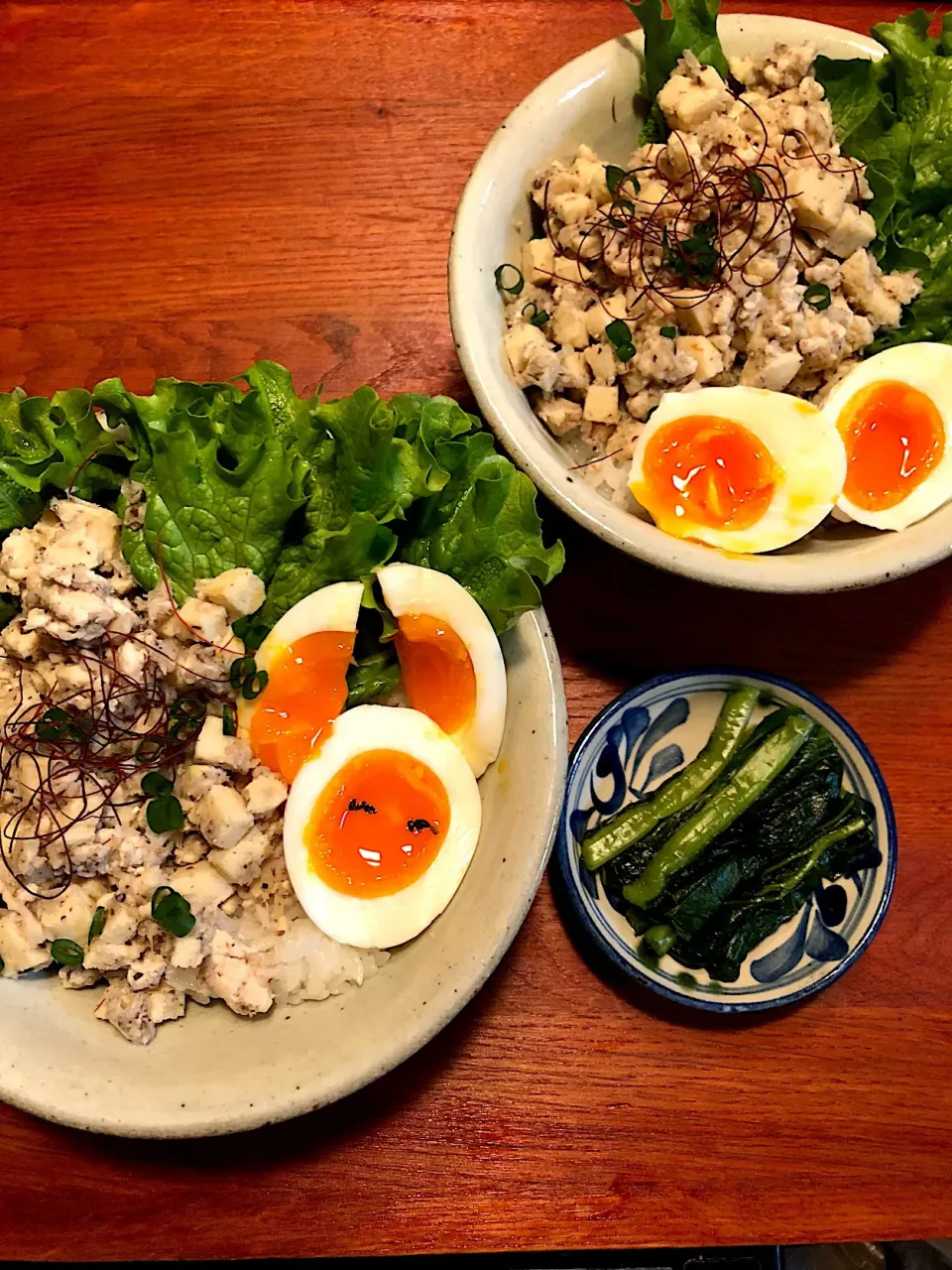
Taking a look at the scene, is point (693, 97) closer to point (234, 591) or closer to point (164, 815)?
point (234, 591)

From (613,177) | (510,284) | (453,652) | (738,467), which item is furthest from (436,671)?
(613,177)

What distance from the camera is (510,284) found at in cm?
183

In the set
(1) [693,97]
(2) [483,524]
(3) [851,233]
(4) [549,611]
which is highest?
(1) [693,97]

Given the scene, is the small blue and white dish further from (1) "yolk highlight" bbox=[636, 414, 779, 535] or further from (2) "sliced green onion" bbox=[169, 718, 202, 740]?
(2) "sliced green onion" bbox=[169, 718, 202, 740]

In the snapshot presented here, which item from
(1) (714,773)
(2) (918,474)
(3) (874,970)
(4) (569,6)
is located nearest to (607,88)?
(4) (569,6)

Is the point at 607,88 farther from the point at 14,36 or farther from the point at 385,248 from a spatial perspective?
the point at 14,36

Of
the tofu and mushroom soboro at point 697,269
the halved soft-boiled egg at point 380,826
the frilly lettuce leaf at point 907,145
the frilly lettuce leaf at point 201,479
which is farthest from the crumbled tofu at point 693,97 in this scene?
the halved soft-boiled egg at point 380,826

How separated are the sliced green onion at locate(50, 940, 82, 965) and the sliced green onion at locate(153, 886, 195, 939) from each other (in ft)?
0.44

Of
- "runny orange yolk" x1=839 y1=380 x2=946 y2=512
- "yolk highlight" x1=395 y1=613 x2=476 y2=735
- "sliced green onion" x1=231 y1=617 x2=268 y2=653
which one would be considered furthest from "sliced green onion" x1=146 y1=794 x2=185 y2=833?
"runny orange yolk" x1=839 y1=380 x2=946 y2=512

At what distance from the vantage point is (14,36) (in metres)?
2.27

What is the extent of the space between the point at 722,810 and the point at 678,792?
9cm

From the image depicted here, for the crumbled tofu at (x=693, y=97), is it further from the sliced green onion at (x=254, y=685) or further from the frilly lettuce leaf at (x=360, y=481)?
the sliced green onion at (x=254, y=685)

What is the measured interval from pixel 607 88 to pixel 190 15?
1109 mm

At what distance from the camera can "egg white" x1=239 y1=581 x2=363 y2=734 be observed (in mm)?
1460
